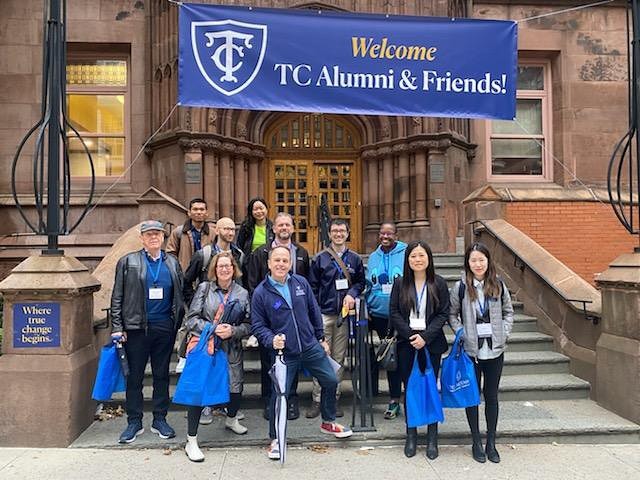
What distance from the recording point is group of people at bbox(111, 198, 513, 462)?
4.30 m

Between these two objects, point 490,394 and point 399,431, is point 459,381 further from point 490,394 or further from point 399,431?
point 399,431

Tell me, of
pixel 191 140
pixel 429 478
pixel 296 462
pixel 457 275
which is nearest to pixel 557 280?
pixel 457 275

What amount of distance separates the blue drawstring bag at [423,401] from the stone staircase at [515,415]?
48cm

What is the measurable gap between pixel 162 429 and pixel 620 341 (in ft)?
14.9

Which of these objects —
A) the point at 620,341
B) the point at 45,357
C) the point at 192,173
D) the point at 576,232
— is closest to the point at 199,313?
the point at 45,357

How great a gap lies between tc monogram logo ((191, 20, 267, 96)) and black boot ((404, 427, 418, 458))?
11.4 ft

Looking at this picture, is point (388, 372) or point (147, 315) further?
point (388, 372)

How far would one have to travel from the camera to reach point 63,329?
15.7ft

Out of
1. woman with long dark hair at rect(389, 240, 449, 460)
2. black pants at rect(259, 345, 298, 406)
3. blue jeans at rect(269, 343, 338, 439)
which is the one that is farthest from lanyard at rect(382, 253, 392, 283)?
black pants at rect(259, 345, 298, 406)

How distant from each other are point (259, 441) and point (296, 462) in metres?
0.47

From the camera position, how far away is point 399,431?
15.6ft

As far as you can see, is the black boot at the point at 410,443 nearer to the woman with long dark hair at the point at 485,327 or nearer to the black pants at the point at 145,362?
the woman with long dark hair at the point at 485,327

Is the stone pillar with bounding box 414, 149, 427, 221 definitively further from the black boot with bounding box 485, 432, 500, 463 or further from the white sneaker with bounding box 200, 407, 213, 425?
the white sneaker with bounding box 200, 407, 213, 425

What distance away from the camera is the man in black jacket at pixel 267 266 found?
15.7 ft
